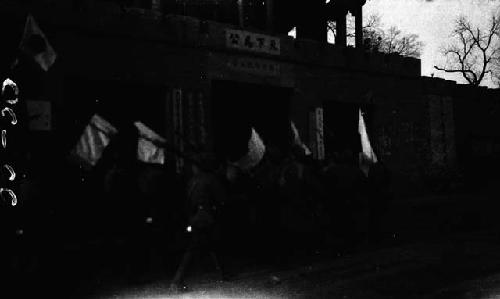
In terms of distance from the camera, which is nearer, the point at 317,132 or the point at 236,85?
the point at 236,85

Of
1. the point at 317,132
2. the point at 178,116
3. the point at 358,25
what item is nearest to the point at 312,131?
the point at 317,132

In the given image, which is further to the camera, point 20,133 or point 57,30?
point 57,30

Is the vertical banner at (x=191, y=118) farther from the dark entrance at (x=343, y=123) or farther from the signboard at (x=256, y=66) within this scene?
the dark entrance at (x=343, y=123)

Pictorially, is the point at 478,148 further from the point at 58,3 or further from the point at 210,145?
the point at 58,3

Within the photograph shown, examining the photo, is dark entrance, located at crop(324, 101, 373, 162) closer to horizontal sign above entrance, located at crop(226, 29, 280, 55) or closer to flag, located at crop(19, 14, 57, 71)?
horizontal sign above entrance, located at crop(226, 29, 280, 55)

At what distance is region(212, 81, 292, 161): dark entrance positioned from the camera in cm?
1384

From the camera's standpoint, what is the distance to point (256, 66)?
46.6 feet

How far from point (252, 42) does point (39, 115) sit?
619 cm

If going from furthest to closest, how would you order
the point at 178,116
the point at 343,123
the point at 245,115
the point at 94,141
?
the point at 343,123, the point at 245,115, the point at 178,116, the point at 94,141

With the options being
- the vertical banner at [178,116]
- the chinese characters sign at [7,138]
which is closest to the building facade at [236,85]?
the vertical banner at [178,116]

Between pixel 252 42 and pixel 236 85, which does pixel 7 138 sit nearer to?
pixel 236 85

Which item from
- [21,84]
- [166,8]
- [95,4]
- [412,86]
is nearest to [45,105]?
[21,84]

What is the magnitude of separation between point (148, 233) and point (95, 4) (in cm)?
619

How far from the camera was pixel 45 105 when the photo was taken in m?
10.5
